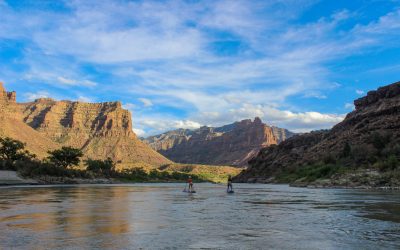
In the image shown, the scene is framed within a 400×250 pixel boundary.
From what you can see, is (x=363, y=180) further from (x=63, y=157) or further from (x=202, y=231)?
(x=63, y=157)

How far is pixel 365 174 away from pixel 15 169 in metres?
94.3

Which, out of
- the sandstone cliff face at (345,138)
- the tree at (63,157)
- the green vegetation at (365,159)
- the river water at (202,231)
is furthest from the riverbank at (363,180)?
the tree at (63,157)

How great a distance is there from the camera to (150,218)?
71.1ft

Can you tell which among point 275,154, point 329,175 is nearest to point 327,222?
point 329,175

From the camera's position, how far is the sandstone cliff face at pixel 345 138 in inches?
4191

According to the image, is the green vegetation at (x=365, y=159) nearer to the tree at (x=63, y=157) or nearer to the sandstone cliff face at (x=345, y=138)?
the sandstone cliff face at (x=345, y=138)

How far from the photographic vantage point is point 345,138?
4766 inches

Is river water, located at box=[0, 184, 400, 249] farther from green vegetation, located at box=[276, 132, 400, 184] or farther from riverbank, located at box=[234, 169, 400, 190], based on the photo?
green vegetation, located at box=[276, 132, 400, 184]

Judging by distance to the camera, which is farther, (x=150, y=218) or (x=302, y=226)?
(x=150, y=218)

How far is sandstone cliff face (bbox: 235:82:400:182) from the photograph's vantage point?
106463 mm

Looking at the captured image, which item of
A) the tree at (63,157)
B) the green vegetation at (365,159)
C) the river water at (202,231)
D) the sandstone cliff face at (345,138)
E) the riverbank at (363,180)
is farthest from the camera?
the tree at (63,157)

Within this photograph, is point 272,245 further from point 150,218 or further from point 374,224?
point 150,218

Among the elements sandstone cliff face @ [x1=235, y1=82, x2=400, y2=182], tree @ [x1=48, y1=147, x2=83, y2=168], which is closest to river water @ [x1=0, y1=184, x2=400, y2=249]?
sandstone cliff face @ [x1=235, y1=82, x2=400, y2=182]

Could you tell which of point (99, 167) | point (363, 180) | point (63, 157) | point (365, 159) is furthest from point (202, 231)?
point (99, 167)
